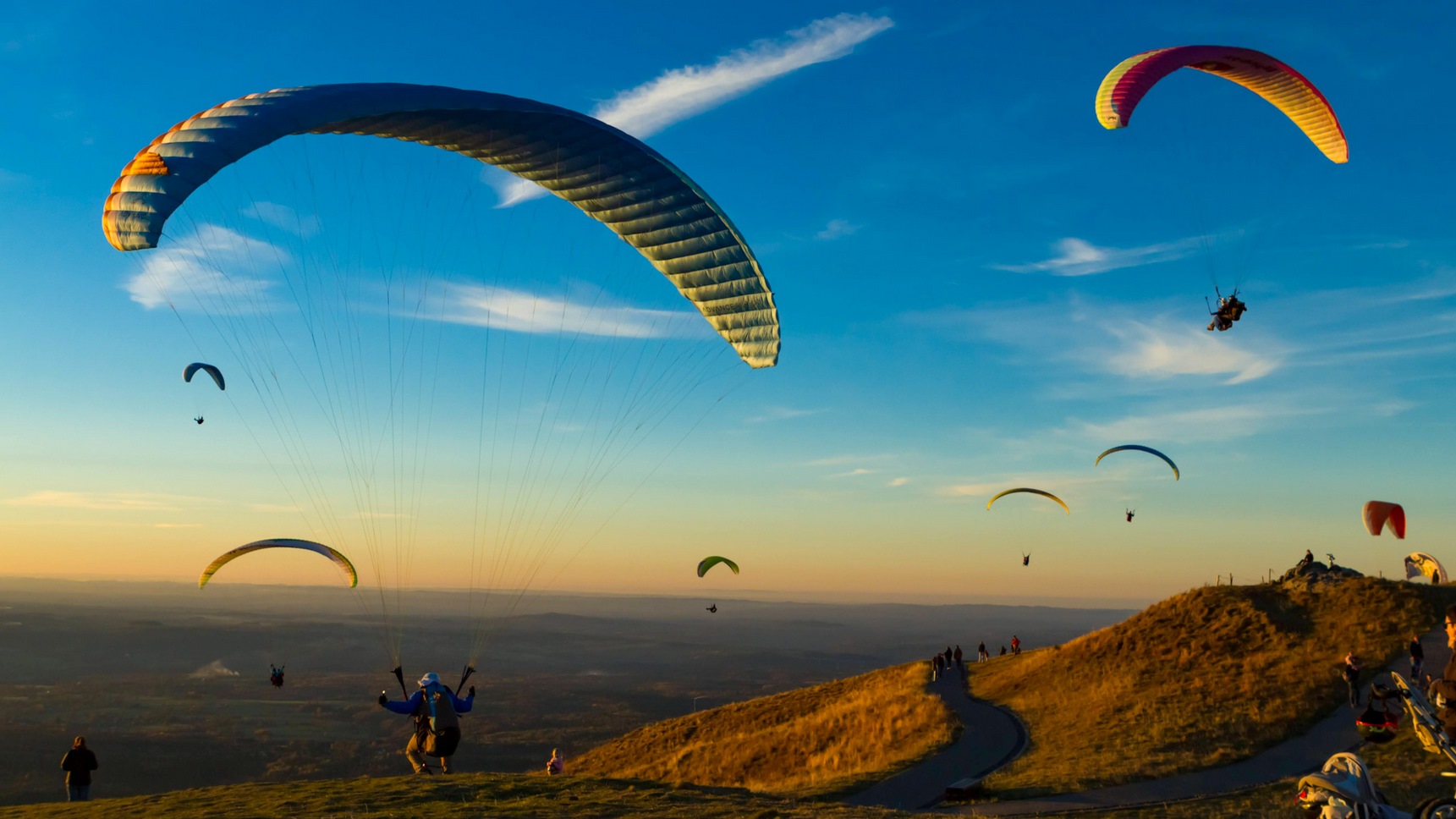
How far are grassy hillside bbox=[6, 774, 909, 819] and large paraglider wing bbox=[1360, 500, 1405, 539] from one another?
66.6 feet

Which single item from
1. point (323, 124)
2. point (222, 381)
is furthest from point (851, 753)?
point (323, 124)

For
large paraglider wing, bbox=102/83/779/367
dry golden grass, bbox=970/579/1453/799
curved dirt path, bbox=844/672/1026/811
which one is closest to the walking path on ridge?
curved dirt path, bbox=844/672/1026/811

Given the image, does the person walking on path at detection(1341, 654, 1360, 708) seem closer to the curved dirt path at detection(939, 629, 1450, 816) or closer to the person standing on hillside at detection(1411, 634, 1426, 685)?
the curved dirt path at detection(939, 629, 1450, 816)

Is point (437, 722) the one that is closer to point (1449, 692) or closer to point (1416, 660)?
point (1449, 692)

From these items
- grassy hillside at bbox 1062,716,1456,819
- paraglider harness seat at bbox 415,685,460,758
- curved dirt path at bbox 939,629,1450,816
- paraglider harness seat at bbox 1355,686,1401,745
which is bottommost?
curved dirt path at bbox 939,629,1450,816

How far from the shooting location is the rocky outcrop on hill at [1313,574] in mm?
37906

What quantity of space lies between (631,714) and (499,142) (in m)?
193

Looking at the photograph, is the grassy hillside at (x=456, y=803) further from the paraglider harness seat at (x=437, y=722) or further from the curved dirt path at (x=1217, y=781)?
the curved dirt path at (x=1217, y=781)

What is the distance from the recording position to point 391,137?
17.2 metres

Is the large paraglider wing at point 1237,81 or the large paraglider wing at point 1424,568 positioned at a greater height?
the large paraglider wing at point 1237,81

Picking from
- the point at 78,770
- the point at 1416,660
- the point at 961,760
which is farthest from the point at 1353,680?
the point at 78,770

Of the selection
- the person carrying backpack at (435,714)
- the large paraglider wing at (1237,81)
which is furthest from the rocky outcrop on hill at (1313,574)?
the person carrying backpack at (435,714)

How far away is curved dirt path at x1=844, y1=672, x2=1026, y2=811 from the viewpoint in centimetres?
1980

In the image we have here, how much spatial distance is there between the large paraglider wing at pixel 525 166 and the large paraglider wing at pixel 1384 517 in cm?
1937
